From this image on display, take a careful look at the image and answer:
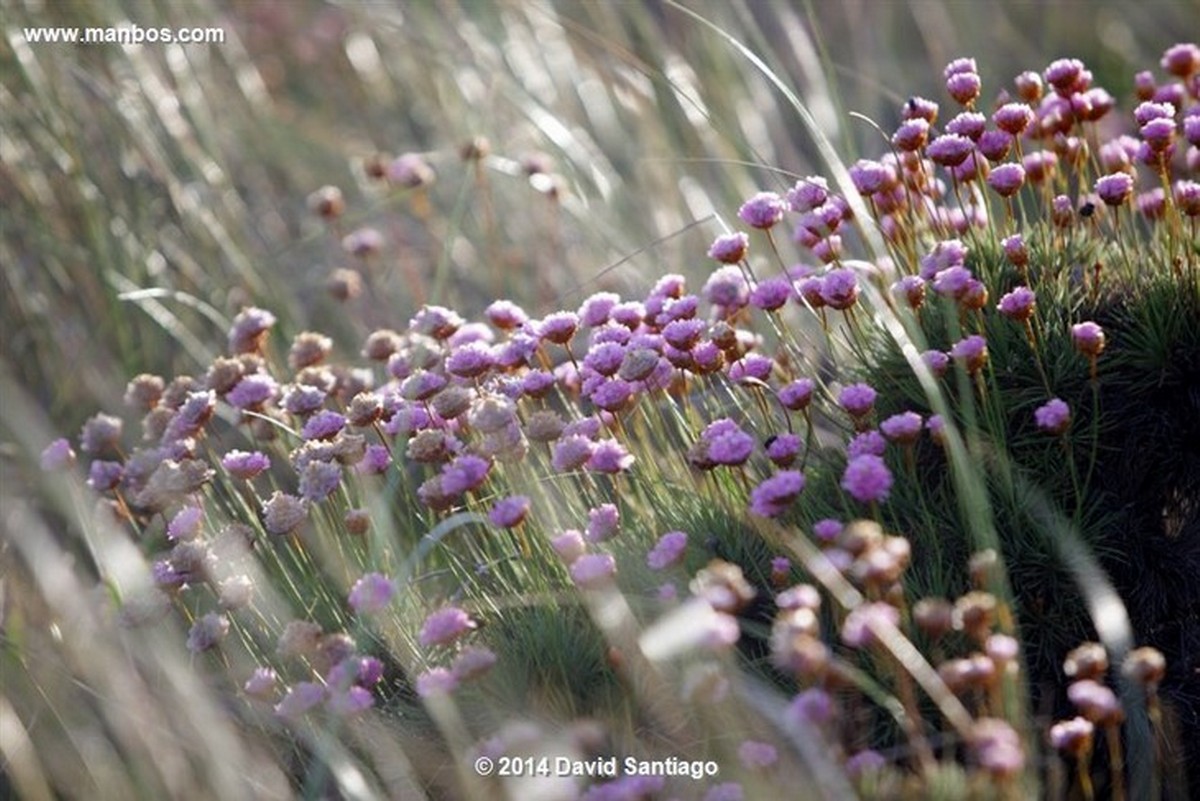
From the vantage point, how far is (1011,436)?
2.20 m

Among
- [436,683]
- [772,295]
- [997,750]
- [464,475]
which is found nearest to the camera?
[997,750]

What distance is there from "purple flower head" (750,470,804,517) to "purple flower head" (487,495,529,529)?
1.04 ft

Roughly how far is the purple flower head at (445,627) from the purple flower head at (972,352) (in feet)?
2.43

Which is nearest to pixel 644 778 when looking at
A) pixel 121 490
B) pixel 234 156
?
pixel 121 490

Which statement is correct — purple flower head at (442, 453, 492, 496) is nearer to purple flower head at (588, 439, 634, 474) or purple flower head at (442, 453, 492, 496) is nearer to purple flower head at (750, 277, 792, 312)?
purple flower head at (588, 439, 634, 474)

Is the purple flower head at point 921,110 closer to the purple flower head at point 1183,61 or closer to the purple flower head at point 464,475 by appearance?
the purple flower head at point 1183,61

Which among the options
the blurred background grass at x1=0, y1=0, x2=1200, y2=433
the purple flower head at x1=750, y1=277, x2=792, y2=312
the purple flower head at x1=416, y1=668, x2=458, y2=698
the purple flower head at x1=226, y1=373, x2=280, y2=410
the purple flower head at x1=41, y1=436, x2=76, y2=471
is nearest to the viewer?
the purple flower head at x1=416, y1=668, x2=458, y2=698

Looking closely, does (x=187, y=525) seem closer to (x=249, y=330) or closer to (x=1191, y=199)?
(x=249, y=330)

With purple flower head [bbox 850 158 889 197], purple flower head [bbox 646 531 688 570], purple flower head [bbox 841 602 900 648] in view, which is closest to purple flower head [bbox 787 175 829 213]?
purple flower head [bbox 850 158 889 197]

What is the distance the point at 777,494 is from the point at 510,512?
37 cm

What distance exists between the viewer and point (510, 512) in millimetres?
2033

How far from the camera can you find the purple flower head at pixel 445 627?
Result: 1.96 meters

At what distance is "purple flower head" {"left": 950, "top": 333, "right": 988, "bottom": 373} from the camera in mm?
2006

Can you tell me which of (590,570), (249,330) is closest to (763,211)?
(590,570)
